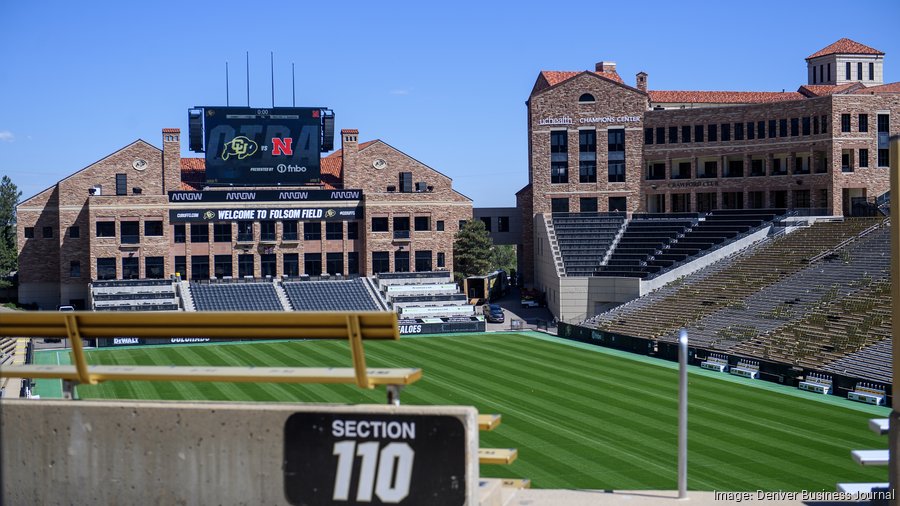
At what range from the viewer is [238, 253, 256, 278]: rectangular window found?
7900cm

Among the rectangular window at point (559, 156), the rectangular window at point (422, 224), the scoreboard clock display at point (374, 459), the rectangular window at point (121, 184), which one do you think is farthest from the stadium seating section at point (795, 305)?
the rectangular window at point (121, 184)

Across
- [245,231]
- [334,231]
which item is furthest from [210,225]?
[334,231]

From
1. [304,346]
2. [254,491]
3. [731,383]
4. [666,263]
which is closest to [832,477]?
[731,383]

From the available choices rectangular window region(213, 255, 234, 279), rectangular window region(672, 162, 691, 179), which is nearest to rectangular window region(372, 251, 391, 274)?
rectangular window region(213, 255, 234, 279)

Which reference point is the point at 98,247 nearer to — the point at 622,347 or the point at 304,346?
the point at 304,346

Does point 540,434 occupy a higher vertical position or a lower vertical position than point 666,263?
lower

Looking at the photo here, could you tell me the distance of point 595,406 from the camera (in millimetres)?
39375

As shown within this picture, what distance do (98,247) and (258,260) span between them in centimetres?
1190

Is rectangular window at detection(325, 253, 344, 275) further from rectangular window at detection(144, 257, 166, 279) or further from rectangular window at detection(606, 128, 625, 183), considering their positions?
rectangular window at detection(606, 128, 625, 183)

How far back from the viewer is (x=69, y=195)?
76.9m

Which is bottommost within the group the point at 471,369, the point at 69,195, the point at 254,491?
the point at 471,369

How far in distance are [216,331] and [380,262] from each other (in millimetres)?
71551

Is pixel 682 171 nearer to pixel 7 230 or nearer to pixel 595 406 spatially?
pixel 595 406

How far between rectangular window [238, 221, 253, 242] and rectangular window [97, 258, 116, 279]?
31.4ft
